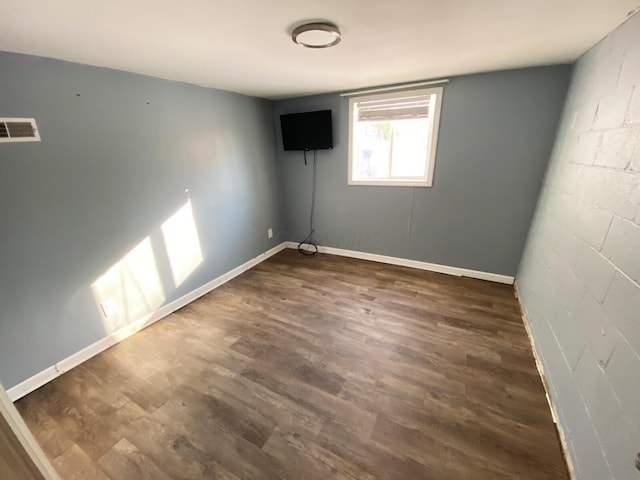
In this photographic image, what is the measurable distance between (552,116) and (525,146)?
0.29 metres

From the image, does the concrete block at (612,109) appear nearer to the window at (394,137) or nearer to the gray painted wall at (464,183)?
the gray painted wall at (464,183)

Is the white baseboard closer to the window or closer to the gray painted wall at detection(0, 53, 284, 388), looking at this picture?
the window

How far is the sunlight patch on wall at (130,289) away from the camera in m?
2.06

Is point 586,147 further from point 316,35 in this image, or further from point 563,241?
point 316,35

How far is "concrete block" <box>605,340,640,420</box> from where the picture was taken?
0.91 meters

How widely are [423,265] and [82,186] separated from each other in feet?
11.2

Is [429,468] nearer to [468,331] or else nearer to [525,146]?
[468,331]

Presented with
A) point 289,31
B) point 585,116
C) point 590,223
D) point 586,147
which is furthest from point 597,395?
point 289,31

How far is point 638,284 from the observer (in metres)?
0.98

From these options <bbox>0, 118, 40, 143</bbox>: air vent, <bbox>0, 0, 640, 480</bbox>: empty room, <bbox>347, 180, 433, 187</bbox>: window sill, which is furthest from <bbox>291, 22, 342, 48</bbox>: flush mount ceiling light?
<bbox>347, 180, 433, 187</bbox>: window sill

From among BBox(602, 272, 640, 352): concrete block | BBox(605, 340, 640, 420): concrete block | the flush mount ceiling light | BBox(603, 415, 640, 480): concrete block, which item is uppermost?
the flush mount ceiling light

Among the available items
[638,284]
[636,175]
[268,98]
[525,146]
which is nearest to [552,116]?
[525,146]

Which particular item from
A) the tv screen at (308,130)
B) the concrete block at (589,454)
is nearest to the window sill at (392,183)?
the tv screen at (308,130)

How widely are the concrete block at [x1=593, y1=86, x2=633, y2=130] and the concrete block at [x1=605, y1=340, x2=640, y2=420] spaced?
113cm
